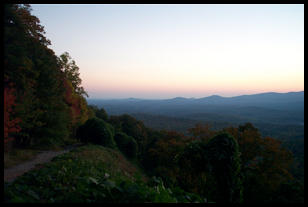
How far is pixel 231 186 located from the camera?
9438mm

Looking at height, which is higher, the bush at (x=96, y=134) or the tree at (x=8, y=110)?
the tree at (x=8, y=110)

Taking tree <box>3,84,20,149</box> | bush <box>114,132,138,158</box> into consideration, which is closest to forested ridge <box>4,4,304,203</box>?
tree <box>3,84,20,149</box>

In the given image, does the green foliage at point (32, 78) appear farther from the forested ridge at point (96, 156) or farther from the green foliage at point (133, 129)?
the green foliage at point (133, 129)

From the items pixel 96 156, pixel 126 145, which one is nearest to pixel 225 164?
pixel 96 156

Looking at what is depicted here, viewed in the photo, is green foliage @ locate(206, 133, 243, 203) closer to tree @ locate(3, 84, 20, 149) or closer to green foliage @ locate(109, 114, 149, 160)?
tree @ locate(3, 84, 20, 149)

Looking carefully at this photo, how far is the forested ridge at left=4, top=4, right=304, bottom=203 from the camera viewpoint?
3854mm

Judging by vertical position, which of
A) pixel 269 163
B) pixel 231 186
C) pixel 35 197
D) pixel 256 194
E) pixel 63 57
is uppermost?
pixel 63 57

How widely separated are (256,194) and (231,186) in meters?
8.64

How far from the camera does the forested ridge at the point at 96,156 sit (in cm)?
385

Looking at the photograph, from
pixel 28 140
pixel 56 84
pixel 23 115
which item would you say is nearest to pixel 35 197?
pixel 23 115

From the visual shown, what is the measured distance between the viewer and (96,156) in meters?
11.3

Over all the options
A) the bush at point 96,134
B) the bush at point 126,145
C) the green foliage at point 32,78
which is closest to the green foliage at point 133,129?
the bush at point 126,145
